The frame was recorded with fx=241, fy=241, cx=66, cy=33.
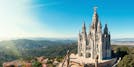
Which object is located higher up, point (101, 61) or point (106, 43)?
point (106, 43)

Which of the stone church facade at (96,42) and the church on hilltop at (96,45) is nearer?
the church on hilltop at (96,45)

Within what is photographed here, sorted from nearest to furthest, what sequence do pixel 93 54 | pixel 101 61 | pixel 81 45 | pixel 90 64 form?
pixel 90 64
pixel 101 61
pixel 93 54
pixel 81 45

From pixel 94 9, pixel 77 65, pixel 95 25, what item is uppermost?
pixel 94 9

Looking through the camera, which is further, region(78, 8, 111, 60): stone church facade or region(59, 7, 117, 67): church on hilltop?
region(78, 8, 111, 60): stone church facade

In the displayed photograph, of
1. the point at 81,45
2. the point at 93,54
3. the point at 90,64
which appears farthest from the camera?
the point at 81,45

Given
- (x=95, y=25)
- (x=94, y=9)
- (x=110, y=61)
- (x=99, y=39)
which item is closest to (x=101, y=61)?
(x=110, y=61)

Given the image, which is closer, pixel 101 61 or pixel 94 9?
pixel 101 61

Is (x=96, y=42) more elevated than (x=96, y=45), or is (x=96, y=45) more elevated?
(x=96, y=42)

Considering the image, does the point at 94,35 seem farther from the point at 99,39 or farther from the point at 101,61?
the point at 101,61
